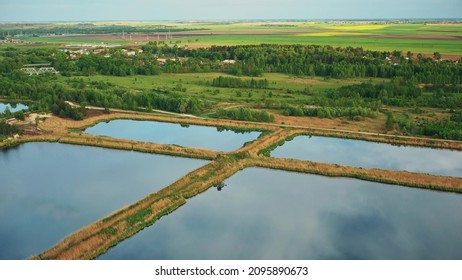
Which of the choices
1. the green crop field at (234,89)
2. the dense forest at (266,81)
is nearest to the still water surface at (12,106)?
the dense forest at (266,81)

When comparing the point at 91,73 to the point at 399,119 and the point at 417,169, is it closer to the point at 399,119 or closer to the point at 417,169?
the point at 399,119

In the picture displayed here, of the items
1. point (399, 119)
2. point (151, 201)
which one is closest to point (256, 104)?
point (399, 119)

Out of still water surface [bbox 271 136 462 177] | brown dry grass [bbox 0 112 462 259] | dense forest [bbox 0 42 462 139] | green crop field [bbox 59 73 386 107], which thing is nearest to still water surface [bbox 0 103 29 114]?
dense forest [bbox 0 42 462 139]

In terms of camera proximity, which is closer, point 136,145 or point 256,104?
point 136,145

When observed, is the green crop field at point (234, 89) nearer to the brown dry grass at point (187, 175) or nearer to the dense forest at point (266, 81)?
the dense forest at point (266, 81)

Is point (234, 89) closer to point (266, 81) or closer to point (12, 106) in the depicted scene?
point (266, 81)

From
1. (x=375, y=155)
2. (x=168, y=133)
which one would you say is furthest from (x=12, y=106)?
(x=375, y=155)
